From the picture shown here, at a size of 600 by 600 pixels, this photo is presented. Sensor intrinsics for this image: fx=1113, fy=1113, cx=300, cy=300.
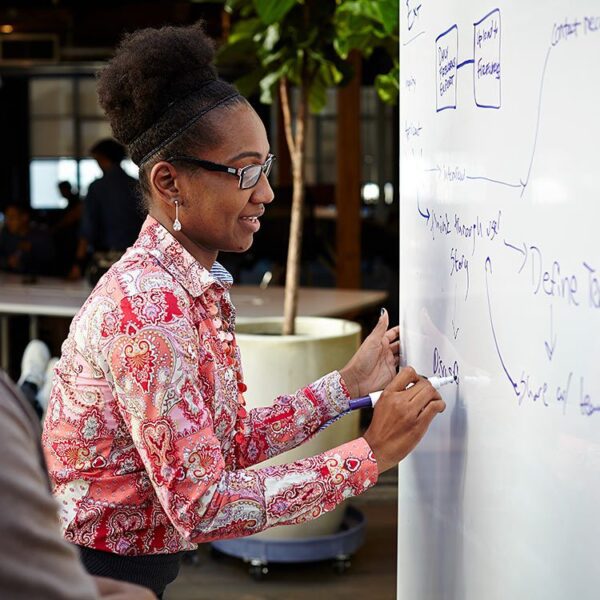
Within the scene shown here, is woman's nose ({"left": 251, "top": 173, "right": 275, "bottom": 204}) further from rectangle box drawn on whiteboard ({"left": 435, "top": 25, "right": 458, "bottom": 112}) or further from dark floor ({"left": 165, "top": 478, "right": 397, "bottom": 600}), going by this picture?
dark floor ({"left": 165, "top": 478, "right": 397, "bottom": 600})

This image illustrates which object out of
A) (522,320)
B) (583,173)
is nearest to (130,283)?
(522,320)

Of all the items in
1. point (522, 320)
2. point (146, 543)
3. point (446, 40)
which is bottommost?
point (146, 543)

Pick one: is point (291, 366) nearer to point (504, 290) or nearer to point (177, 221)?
point (177, 221)

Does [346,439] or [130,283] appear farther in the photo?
[346,439]

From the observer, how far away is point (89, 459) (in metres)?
1.56

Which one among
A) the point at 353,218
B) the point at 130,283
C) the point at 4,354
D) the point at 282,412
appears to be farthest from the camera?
the point at 353,218

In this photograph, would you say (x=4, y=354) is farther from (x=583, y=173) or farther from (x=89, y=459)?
(x=583, y=173)

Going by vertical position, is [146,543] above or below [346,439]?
above

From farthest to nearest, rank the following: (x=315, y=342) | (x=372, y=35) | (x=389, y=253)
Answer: (x=389, y=253) < (x=315, y=342) < (x=372, y=35)

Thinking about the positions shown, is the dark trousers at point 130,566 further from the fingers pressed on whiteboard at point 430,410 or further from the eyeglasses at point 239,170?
the eyeglasses at point 239,170

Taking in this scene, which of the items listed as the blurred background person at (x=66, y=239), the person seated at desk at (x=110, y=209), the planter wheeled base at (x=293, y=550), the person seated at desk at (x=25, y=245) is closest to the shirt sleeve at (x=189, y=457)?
the planter wheeled base at (x=293, y=550)

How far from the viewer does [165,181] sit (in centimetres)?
161

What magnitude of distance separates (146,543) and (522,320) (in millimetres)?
644

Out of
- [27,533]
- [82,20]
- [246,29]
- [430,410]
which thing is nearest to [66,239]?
[82,20]
